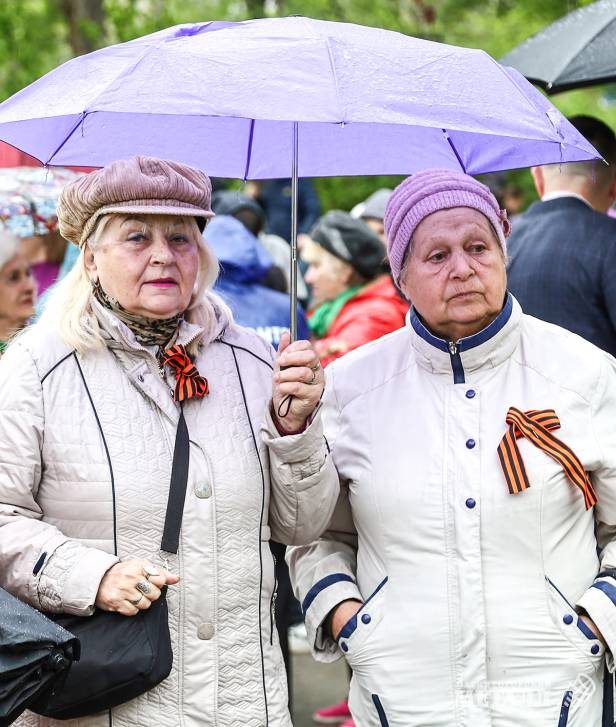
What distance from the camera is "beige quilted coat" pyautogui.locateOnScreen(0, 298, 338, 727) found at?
109 inches

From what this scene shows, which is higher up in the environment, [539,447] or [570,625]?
[539,447]

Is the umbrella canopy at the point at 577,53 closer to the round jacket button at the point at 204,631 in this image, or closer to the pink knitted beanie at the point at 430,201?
the pink knitted beanie at the point at 430,201

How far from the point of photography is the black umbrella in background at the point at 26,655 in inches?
97.5

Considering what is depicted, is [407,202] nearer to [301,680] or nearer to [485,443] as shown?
[485,443]

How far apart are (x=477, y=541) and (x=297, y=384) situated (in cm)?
63

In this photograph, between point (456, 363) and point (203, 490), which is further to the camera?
point (456, 363)

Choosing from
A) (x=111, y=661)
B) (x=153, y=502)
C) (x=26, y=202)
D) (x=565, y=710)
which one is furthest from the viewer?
(x=26, y=202)

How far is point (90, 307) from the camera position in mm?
3021

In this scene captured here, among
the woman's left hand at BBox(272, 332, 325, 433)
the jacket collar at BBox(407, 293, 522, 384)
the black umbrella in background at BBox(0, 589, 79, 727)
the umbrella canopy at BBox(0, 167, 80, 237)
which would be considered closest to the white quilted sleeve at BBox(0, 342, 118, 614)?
the black umbrella in background at BBox(0, 589, 79, 727)

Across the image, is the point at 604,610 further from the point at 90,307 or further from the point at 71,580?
the point at 90,307

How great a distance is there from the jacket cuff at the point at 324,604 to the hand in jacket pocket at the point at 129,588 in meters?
0.62

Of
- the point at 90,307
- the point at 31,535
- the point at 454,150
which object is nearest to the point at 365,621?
the point at 31,535

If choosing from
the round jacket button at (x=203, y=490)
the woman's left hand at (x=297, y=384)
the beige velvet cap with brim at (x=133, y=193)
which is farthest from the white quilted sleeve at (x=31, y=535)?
the woman's left hand at (x=297, y=384)

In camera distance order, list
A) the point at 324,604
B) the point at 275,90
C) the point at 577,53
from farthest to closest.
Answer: the point at 577,53 → the point at 324,604 → the point at 275,90
